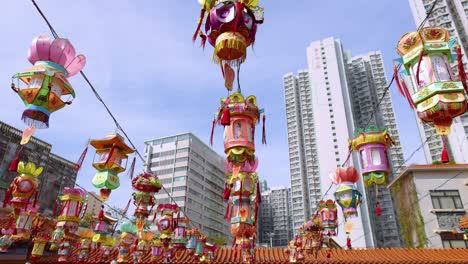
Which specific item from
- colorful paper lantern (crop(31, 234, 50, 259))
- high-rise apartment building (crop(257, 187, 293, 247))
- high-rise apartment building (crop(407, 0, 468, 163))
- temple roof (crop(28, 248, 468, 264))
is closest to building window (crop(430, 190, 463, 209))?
temple roof (crop(28, 248, 468, 264))

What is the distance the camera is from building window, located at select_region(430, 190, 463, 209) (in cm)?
1798

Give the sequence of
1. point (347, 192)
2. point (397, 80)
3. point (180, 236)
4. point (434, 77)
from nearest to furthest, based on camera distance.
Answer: point (434, 77) → point (397, 80) → point (347, 192) → point (180, 236)

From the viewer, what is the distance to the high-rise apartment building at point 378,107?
181 ft

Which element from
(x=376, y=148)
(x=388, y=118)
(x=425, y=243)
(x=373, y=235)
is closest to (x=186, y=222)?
(x=376, y=148)

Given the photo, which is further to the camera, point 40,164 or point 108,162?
point 40,164

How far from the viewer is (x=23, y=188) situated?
913 centimetres

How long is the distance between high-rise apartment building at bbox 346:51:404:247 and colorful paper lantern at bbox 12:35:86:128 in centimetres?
5638

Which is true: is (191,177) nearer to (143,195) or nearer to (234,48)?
(143,195)

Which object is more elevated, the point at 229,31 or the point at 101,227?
the point at 229,31

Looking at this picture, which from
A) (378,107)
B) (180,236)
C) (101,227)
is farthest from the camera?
(378,107)

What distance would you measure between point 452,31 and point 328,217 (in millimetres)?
44966

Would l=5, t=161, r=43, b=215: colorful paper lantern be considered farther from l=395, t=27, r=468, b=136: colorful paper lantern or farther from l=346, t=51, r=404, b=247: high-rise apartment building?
l=346, t=51, r=404, b=247: high-rise apartment building

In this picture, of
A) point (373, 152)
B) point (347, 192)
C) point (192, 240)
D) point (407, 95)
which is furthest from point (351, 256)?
point (407, 95)

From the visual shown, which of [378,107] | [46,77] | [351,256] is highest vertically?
[378,107]
